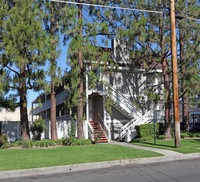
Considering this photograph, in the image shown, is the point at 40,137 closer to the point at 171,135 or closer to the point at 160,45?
the point at 171,135

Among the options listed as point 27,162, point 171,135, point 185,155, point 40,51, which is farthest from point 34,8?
point 171,135

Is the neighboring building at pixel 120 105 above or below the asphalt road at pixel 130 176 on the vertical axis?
above

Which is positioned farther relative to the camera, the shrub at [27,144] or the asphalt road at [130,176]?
the shrub at [27,144]

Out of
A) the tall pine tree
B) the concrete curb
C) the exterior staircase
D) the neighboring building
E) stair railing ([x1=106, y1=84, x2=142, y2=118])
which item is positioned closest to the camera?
the concrete curb

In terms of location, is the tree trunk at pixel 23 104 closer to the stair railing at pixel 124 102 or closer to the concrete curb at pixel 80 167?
the stair railing at pixel 124 102

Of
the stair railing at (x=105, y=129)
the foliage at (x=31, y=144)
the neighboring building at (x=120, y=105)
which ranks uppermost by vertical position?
the neighboring building at (x=120, y=105)

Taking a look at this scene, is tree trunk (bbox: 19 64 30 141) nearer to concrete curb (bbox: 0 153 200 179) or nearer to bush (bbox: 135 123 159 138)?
concrete curb (bbox: 0 153 200 179)

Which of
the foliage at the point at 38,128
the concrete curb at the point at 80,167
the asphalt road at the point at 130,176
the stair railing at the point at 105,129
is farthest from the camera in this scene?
the foliage at the point at 38,128

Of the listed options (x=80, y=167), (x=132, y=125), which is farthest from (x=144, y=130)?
(x=80, y=167)

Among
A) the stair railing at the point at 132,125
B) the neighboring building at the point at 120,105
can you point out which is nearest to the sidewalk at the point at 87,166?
the neighboring building at the point at 120,105

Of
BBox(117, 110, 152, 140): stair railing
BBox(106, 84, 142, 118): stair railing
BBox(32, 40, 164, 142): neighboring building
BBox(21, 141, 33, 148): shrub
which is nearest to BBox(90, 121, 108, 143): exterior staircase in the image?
BBox(32, 40, 164, 142): neighboring building

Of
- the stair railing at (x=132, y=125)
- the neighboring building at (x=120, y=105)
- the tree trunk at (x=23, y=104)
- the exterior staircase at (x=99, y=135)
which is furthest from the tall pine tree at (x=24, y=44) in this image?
the stair railing at (x=132, y=125)

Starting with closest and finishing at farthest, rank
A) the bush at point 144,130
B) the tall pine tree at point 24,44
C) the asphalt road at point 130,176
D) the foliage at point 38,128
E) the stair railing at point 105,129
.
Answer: the asphalt road at point 130,176 → the tall pine tree at point 24,44 → the stair railing at point 105,129 → the bush at point 144,130 → the foliage at point 38,128

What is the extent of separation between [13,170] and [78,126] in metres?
A: 8.87
